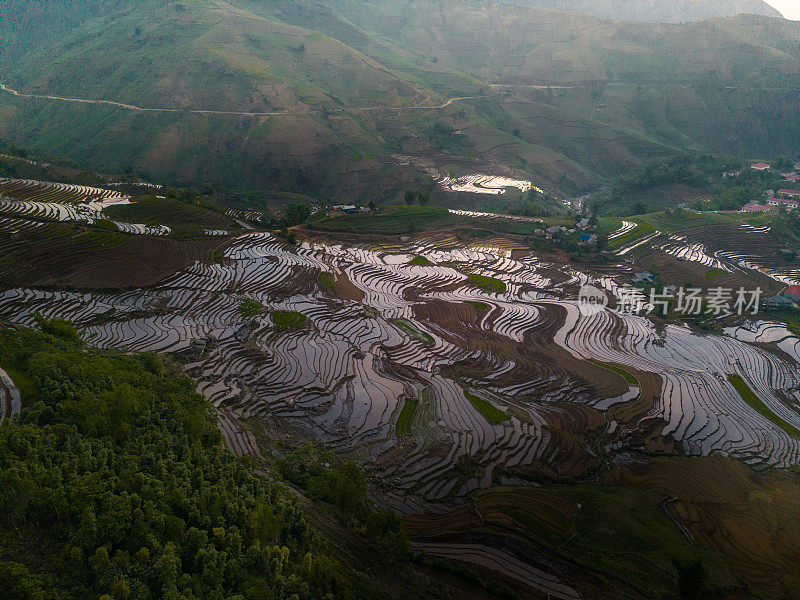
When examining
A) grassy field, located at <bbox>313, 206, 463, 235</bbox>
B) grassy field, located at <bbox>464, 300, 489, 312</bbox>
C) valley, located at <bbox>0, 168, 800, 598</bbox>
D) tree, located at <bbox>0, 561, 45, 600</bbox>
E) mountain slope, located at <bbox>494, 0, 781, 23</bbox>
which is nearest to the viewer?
tree, located at <bbox>0, 561, 45, 600</bbox>

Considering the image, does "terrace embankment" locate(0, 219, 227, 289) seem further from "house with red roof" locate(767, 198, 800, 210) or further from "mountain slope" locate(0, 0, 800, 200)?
"house with red roof" locate(767, 198, 800, 210)

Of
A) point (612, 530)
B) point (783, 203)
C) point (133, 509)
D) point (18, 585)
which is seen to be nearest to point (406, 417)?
point (612, 530)

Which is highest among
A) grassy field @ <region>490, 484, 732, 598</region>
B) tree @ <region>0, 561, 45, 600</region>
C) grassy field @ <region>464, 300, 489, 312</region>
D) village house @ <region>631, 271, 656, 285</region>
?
tree @ <region>0, 561, 45, 600</region>

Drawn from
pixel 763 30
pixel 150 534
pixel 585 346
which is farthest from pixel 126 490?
pixel 763 30

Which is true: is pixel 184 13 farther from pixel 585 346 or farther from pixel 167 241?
pixel 585 346

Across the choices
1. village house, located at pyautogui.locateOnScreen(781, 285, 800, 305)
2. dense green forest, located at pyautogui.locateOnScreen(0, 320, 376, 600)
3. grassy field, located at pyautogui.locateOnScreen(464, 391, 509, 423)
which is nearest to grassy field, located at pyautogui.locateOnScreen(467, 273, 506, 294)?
grassy field, located at pyautogui.locateOnScreen(464, 391, 509, 423)

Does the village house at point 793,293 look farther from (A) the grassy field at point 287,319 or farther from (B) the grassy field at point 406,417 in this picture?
(A) the grassy field at point 287,319

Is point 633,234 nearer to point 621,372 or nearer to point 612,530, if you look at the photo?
point 621,372

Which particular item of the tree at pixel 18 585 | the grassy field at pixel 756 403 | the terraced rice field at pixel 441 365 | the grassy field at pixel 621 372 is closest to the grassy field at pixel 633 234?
the terraced rice field at pixel 441 365
